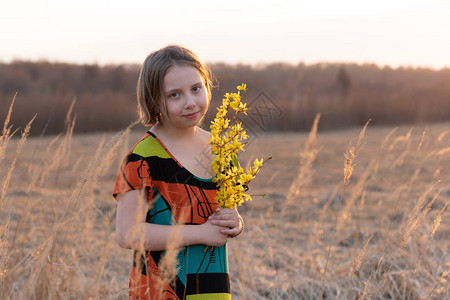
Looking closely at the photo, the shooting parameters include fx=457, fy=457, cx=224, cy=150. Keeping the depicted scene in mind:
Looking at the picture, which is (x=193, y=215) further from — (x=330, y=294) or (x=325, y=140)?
(x=325, y=140)

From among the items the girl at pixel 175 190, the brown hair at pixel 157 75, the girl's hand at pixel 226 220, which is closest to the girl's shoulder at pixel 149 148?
the girl at pixel 175 190

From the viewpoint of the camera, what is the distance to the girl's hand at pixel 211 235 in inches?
55.8

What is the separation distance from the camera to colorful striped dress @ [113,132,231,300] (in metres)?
1.46

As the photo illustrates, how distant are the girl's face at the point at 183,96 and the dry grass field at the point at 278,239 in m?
0.22

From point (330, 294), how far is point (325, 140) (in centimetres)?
1160

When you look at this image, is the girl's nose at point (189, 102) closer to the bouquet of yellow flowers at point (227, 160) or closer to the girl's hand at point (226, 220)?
the bouquet of yellow flowers at point (227, 160)

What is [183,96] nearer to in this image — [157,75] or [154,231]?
[157,75]

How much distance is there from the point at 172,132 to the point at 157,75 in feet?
0.65

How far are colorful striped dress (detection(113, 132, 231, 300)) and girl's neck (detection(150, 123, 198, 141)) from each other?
0.15 feet

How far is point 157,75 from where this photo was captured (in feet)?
4.99

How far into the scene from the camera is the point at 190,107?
1.48m

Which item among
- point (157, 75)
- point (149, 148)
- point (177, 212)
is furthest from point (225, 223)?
point (157, 75)

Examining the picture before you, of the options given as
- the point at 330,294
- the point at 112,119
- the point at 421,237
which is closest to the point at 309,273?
the point at 330,294

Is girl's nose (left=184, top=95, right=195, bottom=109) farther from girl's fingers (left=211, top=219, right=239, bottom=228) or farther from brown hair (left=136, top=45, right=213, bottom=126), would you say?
girl's fingers (left=211, top=219, right=239, bottom=228)
